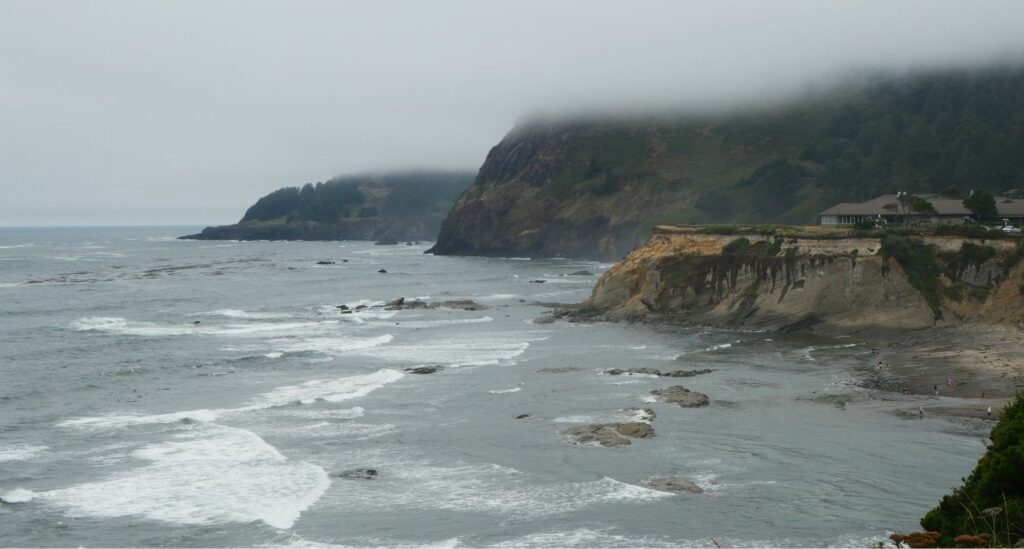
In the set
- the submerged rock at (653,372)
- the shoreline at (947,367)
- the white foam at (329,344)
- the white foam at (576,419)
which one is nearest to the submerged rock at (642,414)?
the white foam at (576,419)

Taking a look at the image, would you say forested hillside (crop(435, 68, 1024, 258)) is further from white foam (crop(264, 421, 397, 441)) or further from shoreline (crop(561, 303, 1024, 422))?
white foam (crop(264, 421, 397, 441))

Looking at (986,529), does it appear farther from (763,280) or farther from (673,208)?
(673,208)

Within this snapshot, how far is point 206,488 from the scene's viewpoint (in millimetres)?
30172

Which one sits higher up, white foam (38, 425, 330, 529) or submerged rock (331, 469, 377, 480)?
submerged rock (331, 469, 377, 480)

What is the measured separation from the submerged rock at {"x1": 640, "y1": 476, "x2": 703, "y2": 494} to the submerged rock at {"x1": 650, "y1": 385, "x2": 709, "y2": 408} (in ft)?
35.5

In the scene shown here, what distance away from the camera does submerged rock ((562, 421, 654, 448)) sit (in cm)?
3472

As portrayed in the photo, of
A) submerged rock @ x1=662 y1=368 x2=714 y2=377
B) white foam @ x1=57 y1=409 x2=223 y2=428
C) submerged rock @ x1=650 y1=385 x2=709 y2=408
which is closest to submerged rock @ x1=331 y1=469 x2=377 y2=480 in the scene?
white foam @ x1=57 y1=409 x2=223 y2=428

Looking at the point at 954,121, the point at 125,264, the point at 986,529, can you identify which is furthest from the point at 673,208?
the point at 986,529

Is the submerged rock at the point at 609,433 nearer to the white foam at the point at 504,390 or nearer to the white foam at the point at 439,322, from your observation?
the white foam at the point at 504,390

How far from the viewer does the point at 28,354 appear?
59312 mm

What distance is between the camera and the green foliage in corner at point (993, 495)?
17.5 meters

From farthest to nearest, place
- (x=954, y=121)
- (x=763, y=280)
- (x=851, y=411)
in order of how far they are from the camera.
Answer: (x=954, y=121) < (x=763, y=280) < (x=851, y=411)

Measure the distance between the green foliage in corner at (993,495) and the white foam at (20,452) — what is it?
29.1m

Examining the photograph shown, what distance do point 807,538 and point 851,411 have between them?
586 inches
